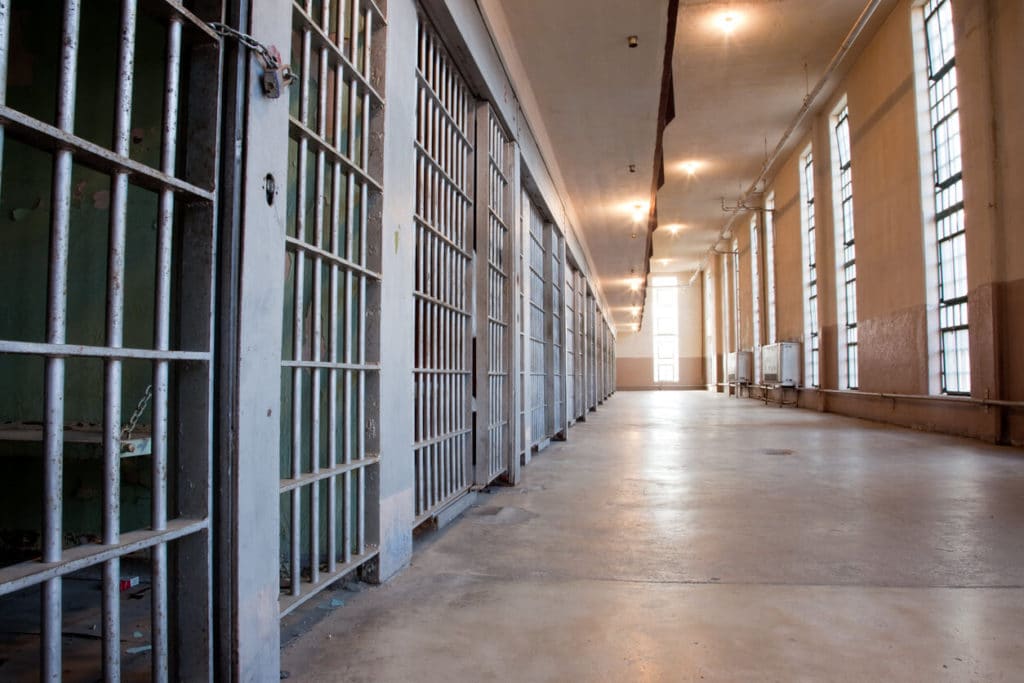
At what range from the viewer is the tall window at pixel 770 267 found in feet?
71.1

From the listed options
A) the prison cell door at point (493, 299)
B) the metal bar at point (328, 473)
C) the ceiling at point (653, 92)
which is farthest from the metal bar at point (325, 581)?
the ceiling at point (653, 92)

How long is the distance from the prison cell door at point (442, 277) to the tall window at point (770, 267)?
18848 millimetres

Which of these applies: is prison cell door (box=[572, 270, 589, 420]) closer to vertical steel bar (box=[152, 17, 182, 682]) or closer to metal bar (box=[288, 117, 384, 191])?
metal bar (box=[288, 117, 384, 191])

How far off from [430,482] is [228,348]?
8.06ft

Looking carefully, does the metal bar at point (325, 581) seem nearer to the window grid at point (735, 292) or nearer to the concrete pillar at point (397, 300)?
the concrete pillar at point (397, 300)

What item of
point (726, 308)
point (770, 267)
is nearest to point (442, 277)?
point (770, 267)

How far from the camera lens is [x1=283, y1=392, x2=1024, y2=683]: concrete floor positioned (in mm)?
2164

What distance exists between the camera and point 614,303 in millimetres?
29266

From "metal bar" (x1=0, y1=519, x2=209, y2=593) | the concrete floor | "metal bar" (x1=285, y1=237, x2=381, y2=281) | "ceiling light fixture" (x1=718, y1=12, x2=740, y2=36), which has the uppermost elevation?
"ceiling light fixture" (x1=718, y1=12, x2=740, y2=36)

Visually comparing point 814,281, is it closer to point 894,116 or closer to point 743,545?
point 894,116

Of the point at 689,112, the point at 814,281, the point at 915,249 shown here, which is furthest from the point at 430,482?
the point at 814,281

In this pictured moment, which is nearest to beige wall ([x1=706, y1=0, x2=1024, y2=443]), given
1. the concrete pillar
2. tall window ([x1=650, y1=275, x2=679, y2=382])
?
the concrete pillar

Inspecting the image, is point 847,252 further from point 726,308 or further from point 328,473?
point 328,473

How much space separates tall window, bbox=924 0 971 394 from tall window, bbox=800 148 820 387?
7032 mm
